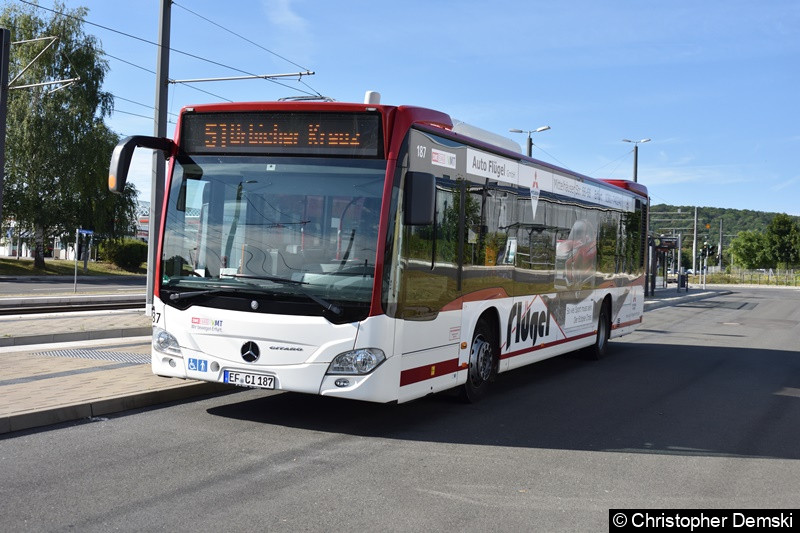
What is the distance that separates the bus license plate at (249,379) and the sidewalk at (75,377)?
1.28 meters

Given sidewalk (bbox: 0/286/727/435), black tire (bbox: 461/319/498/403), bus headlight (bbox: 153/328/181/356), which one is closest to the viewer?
sidewalk (bbox: 0/286/727/435)

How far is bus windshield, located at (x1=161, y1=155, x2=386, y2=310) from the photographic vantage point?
7203 mm

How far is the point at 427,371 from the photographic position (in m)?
7.87

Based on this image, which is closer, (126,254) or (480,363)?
(480,363)

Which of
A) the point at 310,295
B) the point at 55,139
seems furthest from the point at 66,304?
the point at 55,139

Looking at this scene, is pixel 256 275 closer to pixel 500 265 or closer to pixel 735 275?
pixel 500 265

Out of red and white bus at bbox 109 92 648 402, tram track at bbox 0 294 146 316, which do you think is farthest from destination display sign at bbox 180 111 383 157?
tram track at bbox 0 294 146 316

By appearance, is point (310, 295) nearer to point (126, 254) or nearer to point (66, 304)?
point (66, 304)

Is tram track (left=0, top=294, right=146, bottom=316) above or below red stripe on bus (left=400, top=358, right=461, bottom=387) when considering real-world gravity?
below

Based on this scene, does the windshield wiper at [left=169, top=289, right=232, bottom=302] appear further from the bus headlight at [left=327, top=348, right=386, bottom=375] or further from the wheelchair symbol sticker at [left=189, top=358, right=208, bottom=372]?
the bus headlight at [left=327, top=348, right=386, bottom=375]

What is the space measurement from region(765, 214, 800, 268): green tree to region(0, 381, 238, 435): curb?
100m

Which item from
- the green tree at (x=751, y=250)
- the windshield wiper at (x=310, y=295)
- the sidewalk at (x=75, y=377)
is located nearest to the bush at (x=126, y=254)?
the sidewalk at (x=75, y=377)

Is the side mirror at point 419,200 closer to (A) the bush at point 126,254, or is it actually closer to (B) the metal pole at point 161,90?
(B) the metal pole at point 161,90

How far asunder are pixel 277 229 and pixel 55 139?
42454 millimetres
